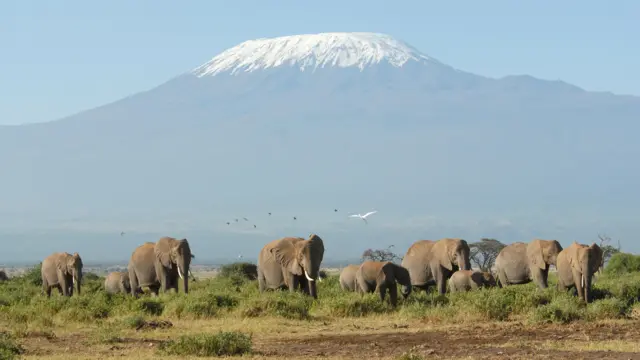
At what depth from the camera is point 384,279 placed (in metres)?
32.6

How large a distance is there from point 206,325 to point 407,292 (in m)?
5.78

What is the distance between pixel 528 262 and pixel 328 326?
37.9 feet

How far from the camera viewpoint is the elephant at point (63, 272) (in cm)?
4041

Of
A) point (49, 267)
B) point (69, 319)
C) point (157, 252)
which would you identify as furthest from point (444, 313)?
point (49, 267)

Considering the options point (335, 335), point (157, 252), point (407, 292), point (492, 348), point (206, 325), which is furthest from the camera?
point (157, 252)

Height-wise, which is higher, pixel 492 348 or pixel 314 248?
Result: pixel 314 248

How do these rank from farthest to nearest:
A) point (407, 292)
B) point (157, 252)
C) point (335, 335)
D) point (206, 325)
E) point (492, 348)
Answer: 1. point (157, 252)
2. point (407, 292)
3. point (206, 325)
4. point (335, 335)
5. point (492, 348)

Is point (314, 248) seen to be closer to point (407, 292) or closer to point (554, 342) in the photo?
point (407, 292)

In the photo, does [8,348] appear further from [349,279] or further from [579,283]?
[349,279]

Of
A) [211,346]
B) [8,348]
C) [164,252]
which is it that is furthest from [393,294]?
[8,348]

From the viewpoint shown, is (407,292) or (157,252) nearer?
(407,292)

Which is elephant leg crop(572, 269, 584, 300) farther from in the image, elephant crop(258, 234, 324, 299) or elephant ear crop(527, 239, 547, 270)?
elephant crop(258, 234, 324, 299)

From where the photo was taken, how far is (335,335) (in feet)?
88.8

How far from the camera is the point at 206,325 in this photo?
2998cm
